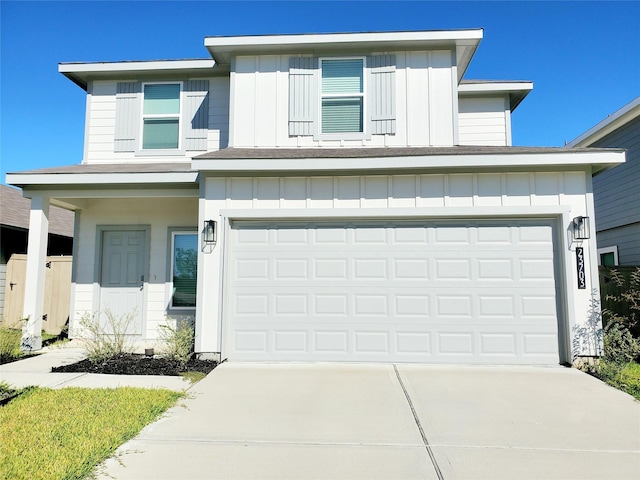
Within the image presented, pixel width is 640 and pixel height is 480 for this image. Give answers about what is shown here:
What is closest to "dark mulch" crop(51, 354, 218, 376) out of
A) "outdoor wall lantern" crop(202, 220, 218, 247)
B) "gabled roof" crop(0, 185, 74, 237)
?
"outdoor wall lantern" crop(202, 220, 218, 247)

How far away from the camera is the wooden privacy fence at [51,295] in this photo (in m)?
9.16

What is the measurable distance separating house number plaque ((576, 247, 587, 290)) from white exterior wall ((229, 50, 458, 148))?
2838 millimetres

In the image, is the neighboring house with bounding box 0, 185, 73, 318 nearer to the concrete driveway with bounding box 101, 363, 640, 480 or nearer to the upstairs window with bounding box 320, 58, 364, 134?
the concrete driveway with bounding box 101, 363, 640, 480

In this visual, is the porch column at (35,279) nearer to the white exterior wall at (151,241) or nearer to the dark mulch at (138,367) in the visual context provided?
the white exterior wall at (151,241)

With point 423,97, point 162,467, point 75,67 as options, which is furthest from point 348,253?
point 75,67

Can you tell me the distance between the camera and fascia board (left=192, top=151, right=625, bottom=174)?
19.5ft

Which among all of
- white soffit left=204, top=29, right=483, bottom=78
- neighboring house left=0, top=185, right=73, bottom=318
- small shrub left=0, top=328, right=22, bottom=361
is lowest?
small shrub left=0, top=328, right=22, bottom=361

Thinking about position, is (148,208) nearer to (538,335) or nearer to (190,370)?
(190,370)

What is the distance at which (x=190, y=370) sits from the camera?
18.9 ft

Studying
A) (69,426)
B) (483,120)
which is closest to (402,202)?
(483,120)

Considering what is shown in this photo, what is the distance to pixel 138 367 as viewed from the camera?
232 inches

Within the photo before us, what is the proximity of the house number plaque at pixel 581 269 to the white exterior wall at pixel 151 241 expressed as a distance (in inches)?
268

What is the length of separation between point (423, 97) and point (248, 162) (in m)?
3.73

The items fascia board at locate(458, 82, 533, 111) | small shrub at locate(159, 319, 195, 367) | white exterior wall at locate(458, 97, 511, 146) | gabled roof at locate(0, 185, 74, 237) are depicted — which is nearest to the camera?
small shrub at locate(159, 319, 195, 367)
